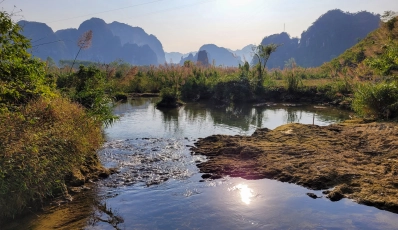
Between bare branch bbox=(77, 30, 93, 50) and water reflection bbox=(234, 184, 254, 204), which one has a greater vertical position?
bare branch bbox=(77, 30, 93, 50)

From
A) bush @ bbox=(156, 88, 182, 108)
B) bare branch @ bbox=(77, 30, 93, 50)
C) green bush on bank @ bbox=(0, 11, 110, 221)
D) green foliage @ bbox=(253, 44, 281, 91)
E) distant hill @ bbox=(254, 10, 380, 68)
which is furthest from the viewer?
distant hill @ bbox=(254, 10, 380, 68)

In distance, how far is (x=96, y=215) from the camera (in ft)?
16.7

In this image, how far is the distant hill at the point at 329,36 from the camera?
4434 inches

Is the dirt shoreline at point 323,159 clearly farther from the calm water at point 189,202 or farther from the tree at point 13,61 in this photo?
the tree at point 13,61

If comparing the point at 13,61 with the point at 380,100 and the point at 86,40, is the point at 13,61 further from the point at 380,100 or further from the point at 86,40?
the point at 380,100

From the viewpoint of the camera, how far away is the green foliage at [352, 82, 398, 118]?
10.8 metres

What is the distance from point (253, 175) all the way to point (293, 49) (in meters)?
136

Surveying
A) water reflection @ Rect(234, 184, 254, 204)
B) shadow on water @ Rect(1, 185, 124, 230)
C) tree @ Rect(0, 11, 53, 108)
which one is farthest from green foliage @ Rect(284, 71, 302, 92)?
tree @ Rect(0, 11, 53, 108)

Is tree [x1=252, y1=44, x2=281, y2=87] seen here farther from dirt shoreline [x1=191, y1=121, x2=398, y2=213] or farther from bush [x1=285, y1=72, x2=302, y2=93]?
dirt shoreline [x1=191, y1=121, x2=398, y2=213]

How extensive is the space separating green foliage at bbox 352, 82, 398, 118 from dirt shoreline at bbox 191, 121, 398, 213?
137 cm

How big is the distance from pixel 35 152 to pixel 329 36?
126362mm

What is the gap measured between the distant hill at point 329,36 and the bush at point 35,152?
A: 347 feet

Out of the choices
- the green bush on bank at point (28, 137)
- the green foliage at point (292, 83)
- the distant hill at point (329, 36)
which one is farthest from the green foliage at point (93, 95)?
the distant hill at point (329, 36)

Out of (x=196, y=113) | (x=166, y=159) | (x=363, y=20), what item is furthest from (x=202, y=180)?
(x=363, y=20)
